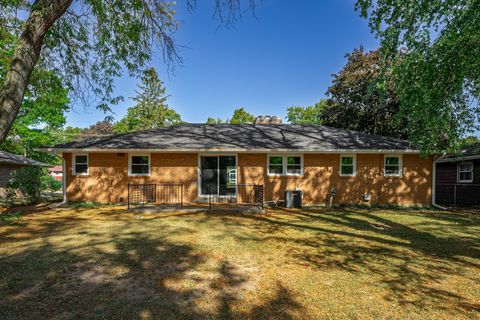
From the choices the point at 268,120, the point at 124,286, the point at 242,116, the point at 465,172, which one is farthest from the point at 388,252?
the point at 242,116

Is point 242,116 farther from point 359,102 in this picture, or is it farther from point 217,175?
point 217,175

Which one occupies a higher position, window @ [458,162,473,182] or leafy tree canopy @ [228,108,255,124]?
leafy tree canopy @ [228,108,255,124]

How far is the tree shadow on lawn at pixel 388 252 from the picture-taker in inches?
154

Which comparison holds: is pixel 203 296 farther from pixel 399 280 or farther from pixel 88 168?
pixel 88 168

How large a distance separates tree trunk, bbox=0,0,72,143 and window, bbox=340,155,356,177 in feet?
39.9

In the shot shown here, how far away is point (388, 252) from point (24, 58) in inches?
319

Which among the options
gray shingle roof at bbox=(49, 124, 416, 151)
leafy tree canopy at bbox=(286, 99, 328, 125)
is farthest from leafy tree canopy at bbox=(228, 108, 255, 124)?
gray shingle roof at bbox=(49, 124, 416, 151)

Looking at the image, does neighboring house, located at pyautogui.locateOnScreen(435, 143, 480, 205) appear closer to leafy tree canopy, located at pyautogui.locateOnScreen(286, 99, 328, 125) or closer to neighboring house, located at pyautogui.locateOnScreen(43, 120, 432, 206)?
neighboring house, located at pyautogui.locateOnScreen(43, 120, 432, 206)

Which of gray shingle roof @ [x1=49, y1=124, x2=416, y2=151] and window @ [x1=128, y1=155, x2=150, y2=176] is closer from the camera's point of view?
gray shingle roof @ [x1=49, y1=124, x2=416, y2=151]

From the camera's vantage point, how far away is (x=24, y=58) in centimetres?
445

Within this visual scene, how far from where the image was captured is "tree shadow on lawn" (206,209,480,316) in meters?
3.91

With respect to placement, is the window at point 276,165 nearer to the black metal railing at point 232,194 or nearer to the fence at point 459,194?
the black metal railing at point 232,194

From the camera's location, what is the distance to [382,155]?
1305 centimetres

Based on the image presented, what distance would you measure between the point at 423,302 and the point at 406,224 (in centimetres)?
624
